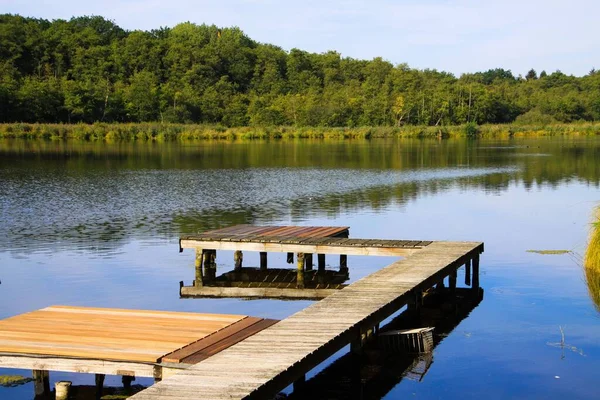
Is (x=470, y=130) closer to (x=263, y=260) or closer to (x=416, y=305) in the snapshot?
(x=263, y=260)

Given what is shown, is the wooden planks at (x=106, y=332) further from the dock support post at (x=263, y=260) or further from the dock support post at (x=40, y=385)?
the dock support post at (x=263, y=260)

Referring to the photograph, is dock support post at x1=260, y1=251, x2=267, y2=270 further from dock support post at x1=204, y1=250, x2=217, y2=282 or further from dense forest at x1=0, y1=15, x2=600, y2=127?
dense forest at x1=0, y1=15, x2=600, y2=127

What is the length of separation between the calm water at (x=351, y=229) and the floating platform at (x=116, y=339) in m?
0.66

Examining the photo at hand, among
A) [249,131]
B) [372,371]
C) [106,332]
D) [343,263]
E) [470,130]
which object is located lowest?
[372,371]

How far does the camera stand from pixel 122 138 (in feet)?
230

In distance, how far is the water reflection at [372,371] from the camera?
928 cm

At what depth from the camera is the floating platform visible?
8.25 m

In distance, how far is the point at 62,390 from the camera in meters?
8.81

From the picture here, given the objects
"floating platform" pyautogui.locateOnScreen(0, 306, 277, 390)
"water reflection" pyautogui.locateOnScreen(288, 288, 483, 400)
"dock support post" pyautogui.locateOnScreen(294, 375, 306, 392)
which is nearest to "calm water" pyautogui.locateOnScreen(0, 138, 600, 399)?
"water reflection" pyautogui.locateOnScreen(288, 288, 483, 400)

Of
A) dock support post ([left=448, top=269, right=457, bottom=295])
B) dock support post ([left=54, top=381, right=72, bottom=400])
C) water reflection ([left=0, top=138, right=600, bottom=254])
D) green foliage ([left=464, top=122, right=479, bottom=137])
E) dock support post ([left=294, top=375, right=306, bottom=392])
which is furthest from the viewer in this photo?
green foliage ([left=464, top=122, right=479, bottom=137])

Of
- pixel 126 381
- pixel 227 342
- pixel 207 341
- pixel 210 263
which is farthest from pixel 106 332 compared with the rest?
pixel 210 263

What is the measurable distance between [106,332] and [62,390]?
2.87ft

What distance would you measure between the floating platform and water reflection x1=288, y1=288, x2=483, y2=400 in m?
0.96

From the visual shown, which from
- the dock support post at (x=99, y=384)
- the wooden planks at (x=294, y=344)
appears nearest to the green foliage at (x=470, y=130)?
the wooden planks at (x=294, y=344)
